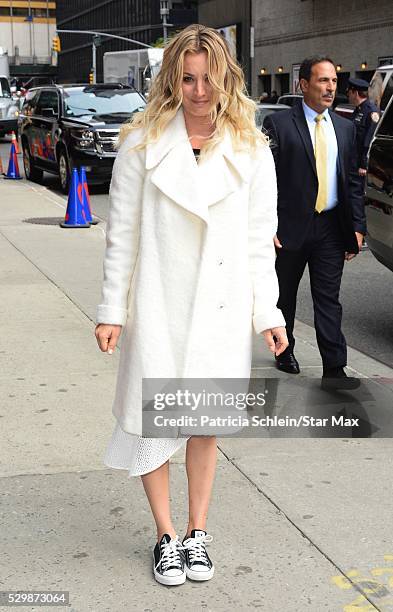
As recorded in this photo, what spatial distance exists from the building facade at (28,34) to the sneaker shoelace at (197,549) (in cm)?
12237

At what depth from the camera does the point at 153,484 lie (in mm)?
3637

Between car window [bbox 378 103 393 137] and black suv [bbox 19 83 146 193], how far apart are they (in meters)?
9.89

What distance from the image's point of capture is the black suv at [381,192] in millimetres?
7387

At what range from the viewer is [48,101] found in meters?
19.8

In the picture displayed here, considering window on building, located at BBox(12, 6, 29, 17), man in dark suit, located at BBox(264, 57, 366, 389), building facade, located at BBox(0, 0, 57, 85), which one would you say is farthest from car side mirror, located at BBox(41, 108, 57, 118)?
window on building, located at BBox(12, 6, 29, 17)

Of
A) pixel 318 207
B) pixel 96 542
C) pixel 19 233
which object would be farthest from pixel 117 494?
pixel 19 233

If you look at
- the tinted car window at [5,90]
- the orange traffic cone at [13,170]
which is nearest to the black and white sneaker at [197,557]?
the orange traffic cone at [13,170]

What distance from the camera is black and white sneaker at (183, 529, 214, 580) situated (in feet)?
12.0

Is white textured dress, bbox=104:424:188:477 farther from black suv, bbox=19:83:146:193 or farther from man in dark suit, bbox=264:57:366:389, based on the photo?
black suv, bbox=19:83:146:193

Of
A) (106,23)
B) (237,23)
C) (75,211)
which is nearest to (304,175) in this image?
(75,211)

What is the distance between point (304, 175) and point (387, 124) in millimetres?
1958

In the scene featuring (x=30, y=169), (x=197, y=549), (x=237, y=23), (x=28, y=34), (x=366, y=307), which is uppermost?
→ (x=28, y=34)

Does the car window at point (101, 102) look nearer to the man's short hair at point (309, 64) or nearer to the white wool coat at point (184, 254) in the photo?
the man's short hair at point (309, 64)

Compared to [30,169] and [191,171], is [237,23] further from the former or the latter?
[191,171]
